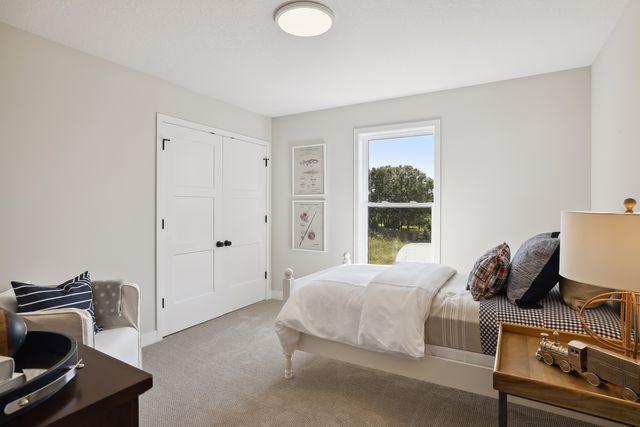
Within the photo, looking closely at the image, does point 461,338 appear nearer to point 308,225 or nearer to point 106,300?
point 106,300

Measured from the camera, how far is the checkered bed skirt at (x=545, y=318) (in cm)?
179

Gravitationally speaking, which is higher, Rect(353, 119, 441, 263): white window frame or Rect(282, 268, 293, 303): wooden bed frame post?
Rect(353, 119, 441, 263): white window frame

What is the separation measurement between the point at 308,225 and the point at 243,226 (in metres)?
0.83

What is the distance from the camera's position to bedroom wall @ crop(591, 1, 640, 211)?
6.86 ft

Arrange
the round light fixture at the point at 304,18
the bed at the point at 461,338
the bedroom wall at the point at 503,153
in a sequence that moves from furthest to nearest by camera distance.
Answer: the bedroom wall at the point at 503,153 → the round light fixture at the point at 304,18 → the bed at the point at 461,338

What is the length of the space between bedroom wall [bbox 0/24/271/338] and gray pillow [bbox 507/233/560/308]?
10.1ft

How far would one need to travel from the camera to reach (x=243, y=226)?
14.6 feet

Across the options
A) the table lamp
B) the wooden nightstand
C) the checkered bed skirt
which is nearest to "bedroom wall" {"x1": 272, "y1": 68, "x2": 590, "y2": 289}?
the checkered bed skirt

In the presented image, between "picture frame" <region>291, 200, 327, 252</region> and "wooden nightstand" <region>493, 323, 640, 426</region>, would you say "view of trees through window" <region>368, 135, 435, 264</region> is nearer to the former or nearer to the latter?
"picture frame" <region>291, 200, 327, 252</region>

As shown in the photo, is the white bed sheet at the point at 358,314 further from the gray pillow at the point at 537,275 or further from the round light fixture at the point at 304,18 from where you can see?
the round light fixture at the point at 304,18

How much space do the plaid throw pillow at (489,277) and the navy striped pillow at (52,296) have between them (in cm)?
249

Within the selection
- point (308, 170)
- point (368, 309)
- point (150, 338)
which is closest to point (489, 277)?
point (368, 309)

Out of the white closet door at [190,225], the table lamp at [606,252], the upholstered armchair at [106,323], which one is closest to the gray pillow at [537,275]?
the table lamp at [606,252]

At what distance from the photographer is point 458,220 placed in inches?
146
